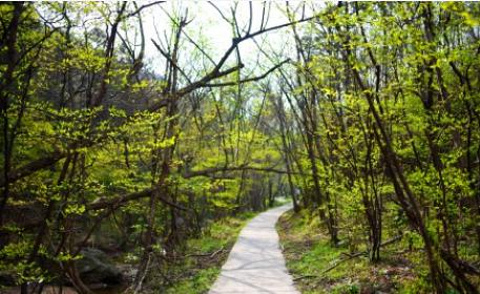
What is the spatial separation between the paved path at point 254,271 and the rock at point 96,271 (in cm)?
393

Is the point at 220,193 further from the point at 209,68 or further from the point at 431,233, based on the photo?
the point at 431,233

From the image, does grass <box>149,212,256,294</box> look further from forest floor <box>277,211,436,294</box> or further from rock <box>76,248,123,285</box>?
forest floor <box>277,211,436,294</box>

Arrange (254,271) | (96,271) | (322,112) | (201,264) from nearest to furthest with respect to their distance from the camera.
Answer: (254,271) → (322,112) → (201,264) → (96,271)

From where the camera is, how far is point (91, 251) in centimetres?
1442

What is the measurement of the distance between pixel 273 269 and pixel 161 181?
428 cm

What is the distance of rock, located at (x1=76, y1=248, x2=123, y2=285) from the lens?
1312 cm

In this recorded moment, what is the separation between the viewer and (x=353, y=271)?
8.73m

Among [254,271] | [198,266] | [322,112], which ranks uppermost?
[322,112]

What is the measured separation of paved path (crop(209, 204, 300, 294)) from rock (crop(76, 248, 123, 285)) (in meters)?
3.93

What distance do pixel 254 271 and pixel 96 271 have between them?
5.82 meters

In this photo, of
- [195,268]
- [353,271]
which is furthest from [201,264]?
[353,271]

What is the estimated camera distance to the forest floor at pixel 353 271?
6992mm

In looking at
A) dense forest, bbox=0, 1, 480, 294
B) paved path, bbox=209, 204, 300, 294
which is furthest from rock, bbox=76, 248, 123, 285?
paved path, bbox=209, 204, 300, 294

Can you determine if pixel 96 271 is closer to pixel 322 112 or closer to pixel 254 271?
pixel 254 271
